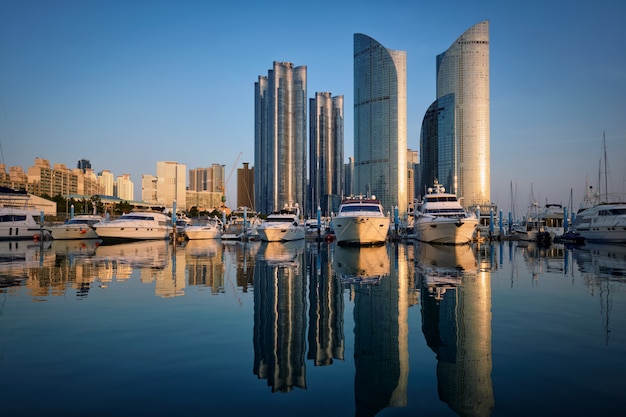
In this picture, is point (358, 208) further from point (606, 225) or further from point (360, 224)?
point (606, 225)

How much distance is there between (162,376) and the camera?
7.62 m

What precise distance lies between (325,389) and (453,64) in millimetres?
211800

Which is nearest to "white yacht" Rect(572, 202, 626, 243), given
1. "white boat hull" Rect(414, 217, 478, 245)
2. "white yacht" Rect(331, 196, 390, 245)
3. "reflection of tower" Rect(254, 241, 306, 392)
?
"white boat hull" Rect(414, 217, 478, 245)

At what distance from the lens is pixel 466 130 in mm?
187750

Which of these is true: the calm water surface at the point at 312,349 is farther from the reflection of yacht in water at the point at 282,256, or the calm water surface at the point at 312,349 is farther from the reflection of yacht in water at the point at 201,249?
the reflection of yacht in water at the point at 201,249

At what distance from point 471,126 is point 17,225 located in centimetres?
16770

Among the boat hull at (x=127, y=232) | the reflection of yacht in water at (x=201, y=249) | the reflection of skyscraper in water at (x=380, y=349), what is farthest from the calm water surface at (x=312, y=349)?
the boat hull at (x=127, y=232)

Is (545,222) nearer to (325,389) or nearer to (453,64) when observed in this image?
(325,389)

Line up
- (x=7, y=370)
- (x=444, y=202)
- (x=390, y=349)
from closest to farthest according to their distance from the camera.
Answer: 1. (x=7, y=370)
2. (x=390, y=349)
3. (x=444, y=202)

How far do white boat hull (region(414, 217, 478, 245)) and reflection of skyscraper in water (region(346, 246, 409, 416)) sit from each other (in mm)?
30661

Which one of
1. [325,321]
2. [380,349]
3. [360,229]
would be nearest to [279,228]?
[360,229]

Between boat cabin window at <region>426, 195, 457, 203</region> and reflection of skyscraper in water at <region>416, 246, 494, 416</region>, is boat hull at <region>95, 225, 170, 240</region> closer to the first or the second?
boat cabin window at <region>426, 195, 457, 203</region>

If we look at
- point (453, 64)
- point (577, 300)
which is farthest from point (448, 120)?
point (577, 300)

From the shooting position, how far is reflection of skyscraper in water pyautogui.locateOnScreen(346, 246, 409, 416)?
6.95 m
